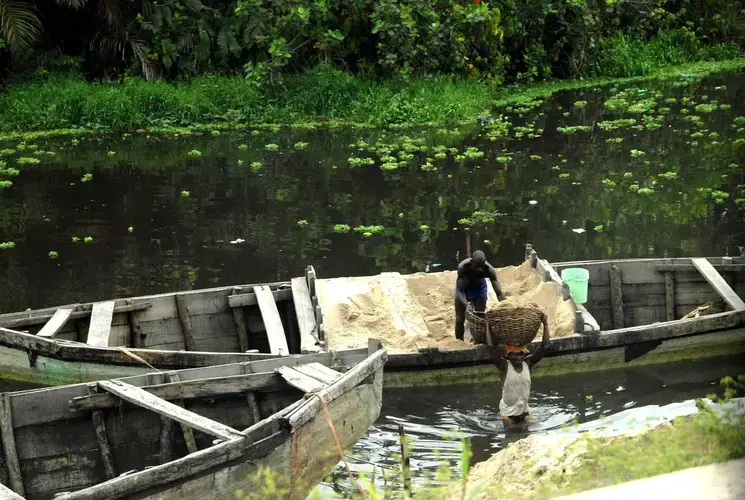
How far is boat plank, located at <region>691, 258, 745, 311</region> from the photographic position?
1094 centimetres

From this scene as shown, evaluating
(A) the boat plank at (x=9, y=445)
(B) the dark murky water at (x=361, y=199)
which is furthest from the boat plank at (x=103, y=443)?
(B) the dark murky water at (x=361, y=199)

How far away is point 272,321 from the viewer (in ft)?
35.2

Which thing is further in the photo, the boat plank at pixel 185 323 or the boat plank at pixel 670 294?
the boat plank at pixel 670 294

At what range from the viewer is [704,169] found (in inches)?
725

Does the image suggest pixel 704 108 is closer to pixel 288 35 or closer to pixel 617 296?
pixel 288 35

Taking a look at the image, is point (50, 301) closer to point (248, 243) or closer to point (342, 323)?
point (248, 243)

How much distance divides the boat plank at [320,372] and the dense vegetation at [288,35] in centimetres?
1495

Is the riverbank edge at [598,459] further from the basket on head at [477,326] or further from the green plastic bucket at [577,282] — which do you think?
the green plastic bucket at [577,282]

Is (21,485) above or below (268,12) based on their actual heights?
below

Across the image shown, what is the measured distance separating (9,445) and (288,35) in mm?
17533

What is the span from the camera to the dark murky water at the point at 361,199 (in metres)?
14.9

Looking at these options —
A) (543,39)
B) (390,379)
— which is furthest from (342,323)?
(543,39)

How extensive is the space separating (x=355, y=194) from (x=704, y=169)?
238 inches

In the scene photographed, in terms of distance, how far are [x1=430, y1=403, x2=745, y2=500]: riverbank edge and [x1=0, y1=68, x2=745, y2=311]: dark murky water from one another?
658 centimetres
